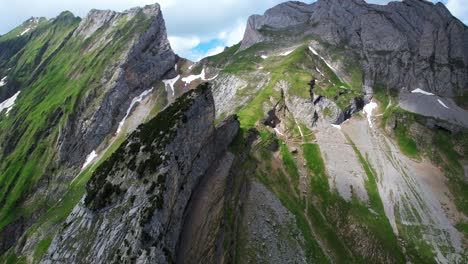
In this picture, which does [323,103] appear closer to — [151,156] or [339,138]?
[339,138]

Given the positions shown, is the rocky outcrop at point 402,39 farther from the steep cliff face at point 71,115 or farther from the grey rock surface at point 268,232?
the grey rock surface at point 268,232

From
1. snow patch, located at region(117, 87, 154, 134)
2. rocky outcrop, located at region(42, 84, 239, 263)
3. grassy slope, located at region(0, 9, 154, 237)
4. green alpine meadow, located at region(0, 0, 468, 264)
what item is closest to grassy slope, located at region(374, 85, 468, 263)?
green alpine meadow, located at region(0, 0, 468, 264)

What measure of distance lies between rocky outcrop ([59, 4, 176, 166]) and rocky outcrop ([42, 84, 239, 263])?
81719 mm

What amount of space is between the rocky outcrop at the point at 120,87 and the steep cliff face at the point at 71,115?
13.6 inches

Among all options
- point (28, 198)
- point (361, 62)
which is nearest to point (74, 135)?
point (28, 198)

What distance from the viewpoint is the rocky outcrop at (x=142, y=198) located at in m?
45.7

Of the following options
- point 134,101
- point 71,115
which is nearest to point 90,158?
point 71,115

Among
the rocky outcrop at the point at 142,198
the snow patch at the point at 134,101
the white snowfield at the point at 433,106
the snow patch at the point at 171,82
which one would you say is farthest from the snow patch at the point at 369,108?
the snow patch at the point at 134,101

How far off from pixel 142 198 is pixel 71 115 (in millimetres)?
109506

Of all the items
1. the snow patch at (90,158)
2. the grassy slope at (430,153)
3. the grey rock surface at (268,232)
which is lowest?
the grassy slope at (430,153)

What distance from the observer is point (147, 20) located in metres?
188

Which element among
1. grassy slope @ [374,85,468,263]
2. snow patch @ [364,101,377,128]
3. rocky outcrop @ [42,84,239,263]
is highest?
rocky outcrop @ [42,84,239,263]

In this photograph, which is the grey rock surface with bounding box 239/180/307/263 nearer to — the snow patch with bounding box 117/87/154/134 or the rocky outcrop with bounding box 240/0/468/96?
the rocky outcrop with bounding box 240/0/468/96

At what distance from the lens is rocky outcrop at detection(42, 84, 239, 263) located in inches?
1799
